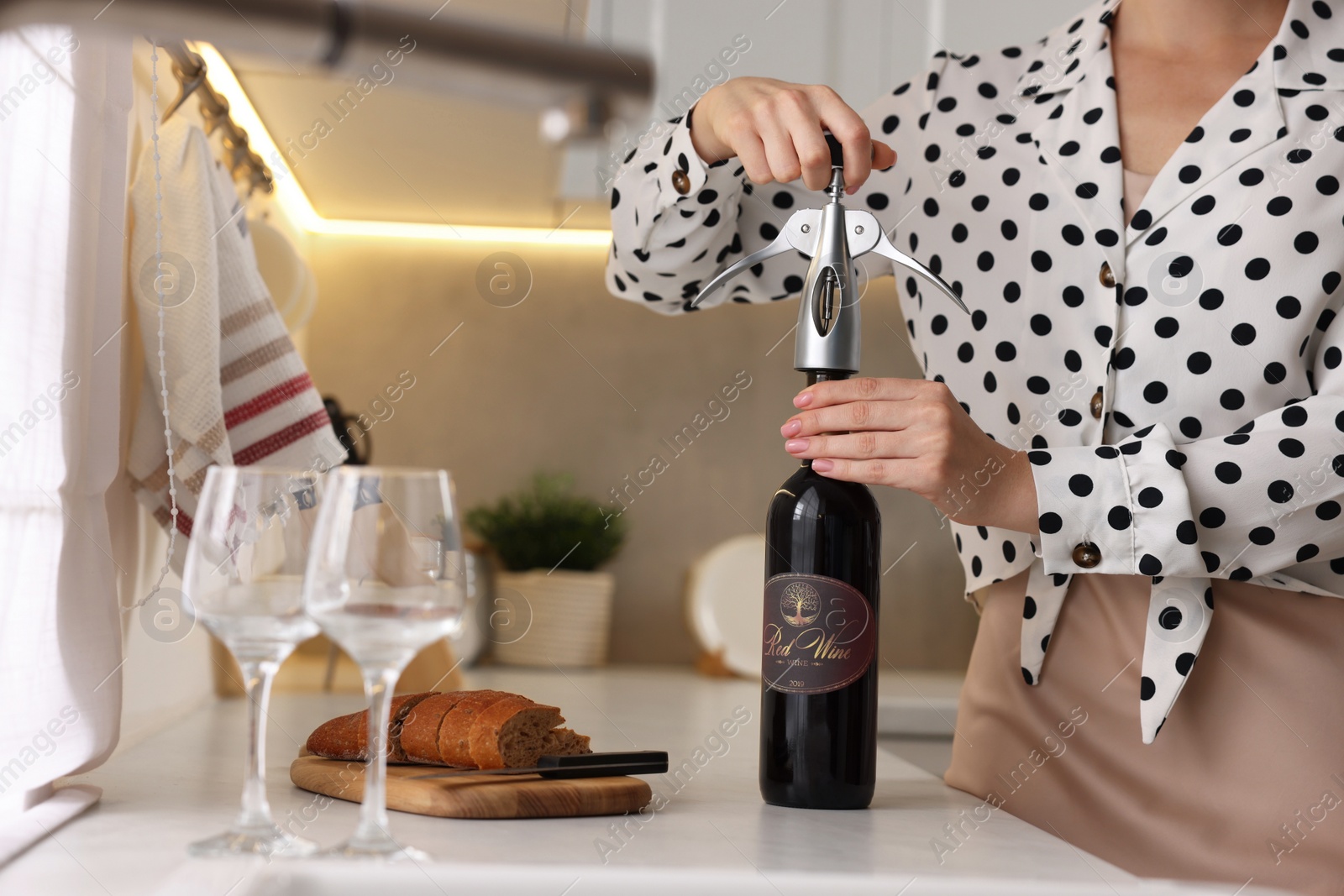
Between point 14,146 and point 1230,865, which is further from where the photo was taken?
point 1230,865

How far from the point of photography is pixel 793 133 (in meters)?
0.64

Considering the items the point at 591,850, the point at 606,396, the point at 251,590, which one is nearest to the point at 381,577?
the point at 251,590

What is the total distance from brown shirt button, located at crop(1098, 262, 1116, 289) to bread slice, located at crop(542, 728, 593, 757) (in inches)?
18.3

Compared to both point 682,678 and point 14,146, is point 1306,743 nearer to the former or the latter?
point 14,146

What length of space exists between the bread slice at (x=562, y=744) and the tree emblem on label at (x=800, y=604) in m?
0.15

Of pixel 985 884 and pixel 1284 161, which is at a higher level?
pixel 1284 161

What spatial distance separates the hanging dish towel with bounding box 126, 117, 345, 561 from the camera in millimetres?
821

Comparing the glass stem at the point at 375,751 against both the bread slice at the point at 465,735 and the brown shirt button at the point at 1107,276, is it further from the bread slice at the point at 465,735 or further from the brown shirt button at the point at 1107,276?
the brown shirt button at the point at 1107,276

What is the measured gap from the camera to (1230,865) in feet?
2.25

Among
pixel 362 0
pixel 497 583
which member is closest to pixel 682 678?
pixel 497 583

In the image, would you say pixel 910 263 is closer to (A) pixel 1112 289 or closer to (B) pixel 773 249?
(B) pixel 773 249

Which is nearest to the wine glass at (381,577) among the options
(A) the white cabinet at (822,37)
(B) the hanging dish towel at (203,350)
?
(B) the hanging dish towel at (203,350)

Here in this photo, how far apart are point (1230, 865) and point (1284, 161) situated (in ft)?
1.51

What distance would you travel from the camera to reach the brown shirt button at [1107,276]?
2.47 feet
